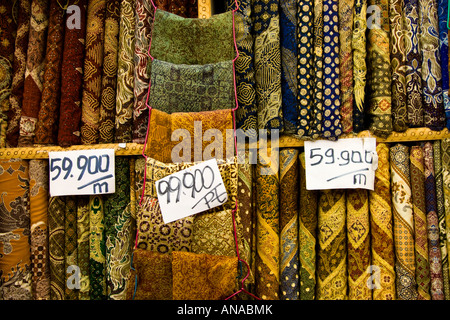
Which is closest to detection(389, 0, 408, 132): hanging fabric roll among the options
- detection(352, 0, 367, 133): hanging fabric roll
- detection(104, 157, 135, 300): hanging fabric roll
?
detection(352, 0, 367, 133): hanging fabric roll

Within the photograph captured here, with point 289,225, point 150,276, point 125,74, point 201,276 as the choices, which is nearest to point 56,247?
point 150,276

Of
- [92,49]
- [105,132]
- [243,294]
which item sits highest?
[92,49]

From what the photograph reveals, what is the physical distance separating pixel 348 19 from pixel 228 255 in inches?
37.6

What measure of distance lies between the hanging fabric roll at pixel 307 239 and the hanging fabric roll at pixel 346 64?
0.75 ft

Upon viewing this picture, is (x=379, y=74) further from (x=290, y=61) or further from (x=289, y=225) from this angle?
(x=289, y=225)

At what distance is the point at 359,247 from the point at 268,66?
2.42 ft

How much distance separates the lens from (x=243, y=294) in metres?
1.21

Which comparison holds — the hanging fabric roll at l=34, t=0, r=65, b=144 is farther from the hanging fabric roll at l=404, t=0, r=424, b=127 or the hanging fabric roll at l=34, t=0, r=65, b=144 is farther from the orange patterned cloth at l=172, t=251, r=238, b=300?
the hanging fabric roll at l=404, t=0, r=424, b=127

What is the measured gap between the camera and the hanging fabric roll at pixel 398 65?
1.18m

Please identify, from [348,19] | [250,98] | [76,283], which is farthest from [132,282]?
[348,19]

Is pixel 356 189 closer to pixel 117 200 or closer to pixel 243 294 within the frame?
pixel 243 294

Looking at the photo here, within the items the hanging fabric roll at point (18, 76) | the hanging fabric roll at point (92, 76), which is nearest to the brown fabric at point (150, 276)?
the hanging fabric roll at point (92, 76)

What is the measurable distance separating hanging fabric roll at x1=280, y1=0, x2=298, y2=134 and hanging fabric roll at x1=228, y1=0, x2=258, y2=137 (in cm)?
12

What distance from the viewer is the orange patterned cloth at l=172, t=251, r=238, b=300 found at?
1.05 meters
